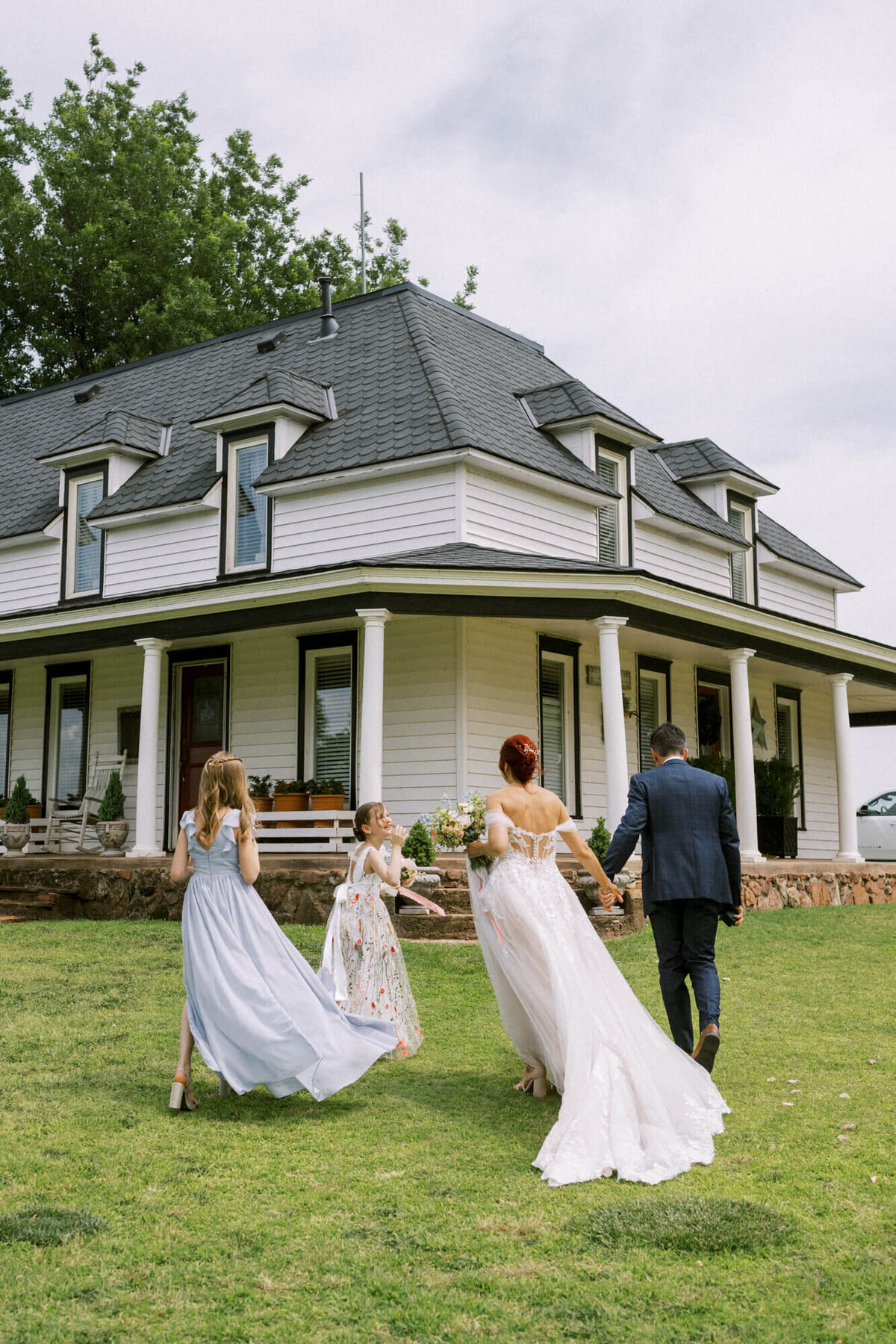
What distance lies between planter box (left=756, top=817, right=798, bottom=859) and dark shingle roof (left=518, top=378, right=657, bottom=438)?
18.8 feet

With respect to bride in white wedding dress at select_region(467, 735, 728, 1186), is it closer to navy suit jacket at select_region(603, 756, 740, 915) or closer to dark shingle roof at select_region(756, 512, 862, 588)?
navy suit jacket at select_region(603, 756, 740, 915)

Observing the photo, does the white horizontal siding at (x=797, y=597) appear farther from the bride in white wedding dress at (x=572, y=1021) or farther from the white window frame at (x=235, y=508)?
the bride in white wedding dress at (x=572, y=1021)

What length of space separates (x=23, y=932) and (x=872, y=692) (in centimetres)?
1432

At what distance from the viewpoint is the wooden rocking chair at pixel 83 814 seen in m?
17.3

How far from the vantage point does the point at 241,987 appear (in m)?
6.22

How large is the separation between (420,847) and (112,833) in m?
5.60

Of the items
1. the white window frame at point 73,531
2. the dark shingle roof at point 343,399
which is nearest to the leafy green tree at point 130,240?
the dark shingle roof at point 343,399

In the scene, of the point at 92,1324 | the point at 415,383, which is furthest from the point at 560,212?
the point at 92,1324

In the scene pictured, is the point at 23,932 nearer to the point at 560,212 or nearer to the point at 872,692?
the point at 560,212

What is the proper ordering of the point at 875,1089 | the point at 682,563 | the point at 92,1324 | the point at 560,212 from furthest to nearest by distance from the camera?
the point at 682,563, the point at 560,212, the point at 875,1089, the point at 92,1324

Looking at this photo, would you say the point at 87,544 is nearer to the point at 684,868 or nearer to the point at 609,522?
the point at 609,522

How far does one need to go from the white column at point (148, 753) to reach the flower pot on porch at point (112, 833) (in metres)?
0.91

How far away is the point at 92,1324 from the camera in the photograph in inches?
146

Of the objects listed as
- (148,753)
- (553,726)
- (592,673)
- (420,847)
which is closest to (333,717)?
(148,753)
